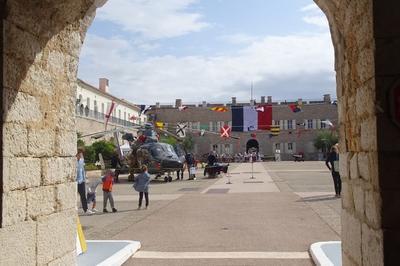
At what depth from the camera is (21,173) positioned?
14.6ft

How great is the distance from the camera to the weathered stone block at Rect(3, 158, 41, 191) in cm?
422

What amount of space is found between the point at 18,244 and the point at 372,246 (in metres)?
2.93

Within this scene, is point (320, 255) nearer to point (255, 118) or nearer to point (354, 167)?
point (354, 167)

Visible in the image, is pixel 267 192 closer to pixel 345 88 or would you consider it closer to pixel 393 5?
pixel 345 88

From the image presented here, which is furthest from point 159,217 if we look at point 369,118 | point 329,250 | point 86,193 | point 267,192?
point 369,118

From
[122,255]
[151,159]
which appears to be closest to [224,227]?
[122,255]

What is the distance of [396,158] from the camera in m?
3.50

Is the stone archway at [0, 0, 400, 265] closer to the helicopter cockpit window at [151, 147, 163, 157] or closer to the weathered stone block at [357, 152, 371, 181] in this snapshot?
the weathered stone block at [357, 152, 371, 181]

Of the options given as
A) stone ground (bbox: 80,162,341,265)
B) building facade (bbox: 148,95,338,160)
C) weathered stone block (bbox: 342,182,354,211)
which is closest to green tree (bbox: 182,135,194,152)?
building facade (bbox: 148,95,338,160)

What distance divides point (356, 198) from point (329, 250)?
10.7 ft

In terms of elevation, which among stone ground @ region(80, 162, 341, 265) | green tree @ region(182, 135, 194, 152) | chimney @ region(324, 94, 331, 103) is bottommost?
stone ground @ region(80, 162, 341, 265)

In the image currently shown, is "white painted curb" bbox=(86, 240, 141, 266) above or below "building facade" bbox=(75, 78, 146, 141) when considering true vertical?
below

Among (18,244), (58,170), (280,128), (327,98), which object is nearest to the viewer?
(18,244)

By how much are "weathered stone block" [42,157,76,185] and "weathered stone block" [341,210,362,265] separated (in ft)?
9.59
